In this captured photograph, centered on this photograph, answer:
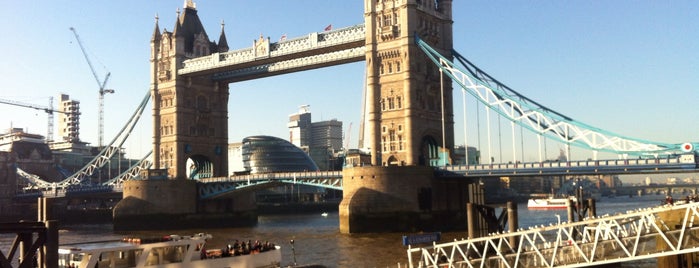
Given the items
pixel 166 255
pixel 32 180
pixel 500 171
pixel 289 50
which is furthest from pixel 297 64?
pixel 32 180

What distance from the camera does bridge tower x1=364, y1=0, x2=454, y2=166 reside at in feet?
240

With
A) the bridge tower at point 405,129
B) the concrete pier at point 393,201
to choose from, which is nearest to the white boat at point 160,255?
the concrete pier at point 393,201

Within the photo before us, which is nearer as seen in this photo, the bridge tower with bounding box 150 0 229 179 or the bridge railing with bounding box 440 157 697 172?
the bridge railing with bounding box 440 157 697 172

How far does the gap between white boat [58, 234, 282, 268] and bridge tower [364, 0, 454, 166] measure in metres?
36.9

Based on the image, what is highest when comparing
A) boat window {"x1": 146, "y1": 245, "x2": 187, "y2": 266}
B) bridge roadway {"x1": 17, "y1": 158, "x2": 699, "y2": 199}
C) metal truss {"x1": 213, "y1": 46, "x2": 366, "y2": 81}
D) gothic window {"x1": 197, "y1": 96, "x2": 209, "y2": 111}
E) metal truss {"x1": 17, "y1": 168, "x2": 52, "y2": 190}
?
metal truss {"x1": 213, "y1": 46, "x2": 366, "y2": 81}

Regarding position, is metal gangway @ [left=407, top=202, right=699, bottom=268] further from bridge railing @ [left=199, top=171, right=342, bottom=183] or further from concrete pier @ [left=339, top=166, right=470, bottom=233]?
bridge railing @ [left=199, top=171, right=342, bottom=183]

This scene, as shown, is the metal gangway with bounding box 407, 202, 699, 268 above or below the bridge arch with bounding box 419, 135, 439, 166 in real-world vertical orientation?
below

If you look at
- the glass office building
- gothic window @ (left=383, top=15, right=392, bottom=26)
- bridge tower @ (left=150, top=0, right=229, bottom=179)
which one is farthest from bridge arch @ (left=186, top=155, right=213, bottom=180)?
the glass office building

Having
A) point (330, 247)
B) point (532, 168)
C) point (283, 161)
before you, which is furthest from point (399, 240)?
point (283, 161)

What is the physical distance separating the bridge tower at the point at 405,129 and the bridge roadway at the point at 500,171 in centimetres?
377

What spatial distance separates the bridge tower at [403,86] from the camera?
73.2 metres

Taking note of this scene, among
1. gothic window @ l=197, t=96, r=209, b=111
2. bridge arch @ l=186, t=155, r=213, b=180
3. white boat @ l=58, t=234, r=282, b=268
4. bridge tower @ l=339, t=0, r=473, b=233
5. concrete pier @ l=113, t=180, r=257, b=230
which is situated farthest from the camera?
bridge arch @ l=186, t=155, r=213, b=180

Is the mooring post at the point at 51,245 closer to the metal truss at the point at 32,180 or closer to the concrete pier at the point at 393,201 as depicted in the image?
the concrete pier at the point at 393,201

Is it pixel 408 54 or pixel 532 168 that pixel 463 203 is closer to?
pixel 532 168
